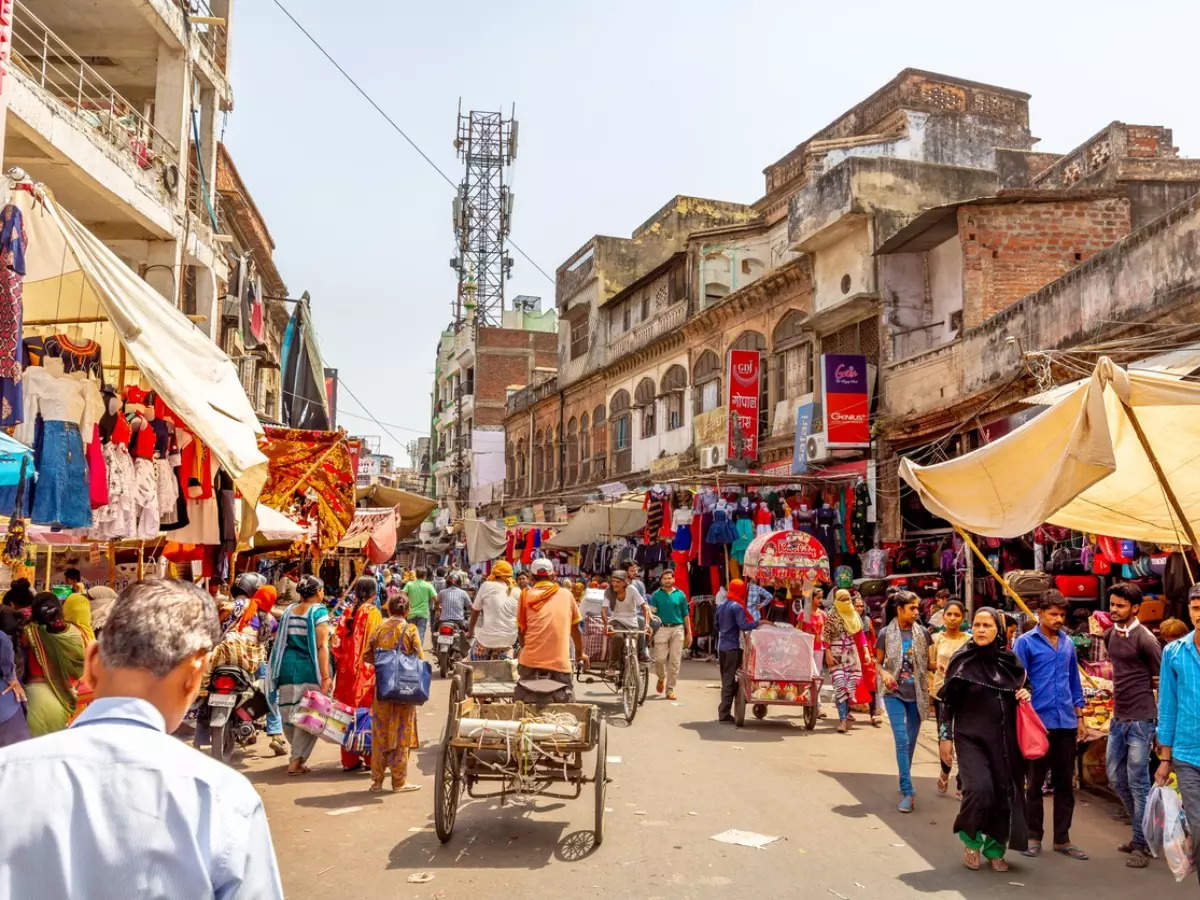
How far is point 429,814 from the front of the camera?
7816mm

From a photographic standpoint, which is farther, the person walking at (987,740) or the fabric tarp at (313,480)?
the fabric tarp at (313,480)

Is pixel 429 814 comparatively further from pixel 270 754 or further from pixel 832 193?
pixel 832 193

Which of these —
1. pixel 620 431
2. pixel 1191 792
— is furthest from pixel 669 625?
pixel 620 431

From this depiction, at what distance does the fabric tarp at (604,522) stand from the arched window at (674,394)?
4.66m

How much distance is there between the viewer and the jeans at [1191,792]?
556 cm

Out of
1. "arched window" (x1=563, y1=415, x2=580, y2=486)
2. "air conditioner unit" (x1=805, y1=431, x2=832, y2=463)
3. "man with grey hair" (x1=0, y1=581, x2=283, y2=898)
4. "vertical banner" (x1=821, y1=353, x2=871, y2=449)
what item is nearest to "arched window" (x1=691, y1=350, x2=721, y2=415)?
"air conditioner unit" (x1=805, y1=431, x2=832, y2=463)

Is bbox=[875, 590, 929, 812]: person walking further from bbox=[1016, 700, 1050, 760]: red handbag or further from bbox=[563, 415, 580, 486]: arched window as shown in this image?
bbox=[563, 415, 580, 486]: arched window

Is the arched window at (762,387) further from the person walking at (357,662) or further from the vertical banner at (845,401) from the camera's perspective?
the person walking at (357,662)

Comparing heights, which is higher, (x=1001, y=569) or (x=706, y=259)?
(x=706, y=259)

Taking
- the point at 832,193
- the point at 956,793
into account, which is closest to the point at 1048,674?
the point at 956,793

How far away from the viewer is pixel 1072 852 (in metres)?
6.95

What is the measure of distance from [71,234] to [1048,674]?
6928 millimetres

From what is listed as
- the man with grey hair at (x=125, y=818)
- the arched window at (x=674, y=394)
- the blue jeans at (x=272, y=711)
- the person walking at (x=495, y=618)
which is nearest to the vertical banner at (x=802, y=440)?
the arched window at (x=674, y=394)

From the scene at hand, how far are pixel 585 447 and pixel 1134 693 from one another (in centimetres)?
3102
